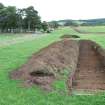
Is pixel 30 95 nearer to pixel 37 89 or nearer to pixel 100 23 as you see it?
pixel 37 89

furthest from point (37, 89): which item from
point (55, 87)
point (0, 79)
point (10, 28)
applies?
point (10, 28)

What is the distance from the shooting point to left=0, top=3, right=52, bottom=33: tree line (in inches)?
4380

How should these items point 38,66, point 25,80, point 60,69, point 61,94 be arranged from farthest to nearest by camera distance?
point 60,69 → point 38,66 → point 25,80 → point 61,94

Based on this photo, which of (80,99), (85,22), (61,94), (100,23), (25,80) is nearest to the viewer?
(80,99)

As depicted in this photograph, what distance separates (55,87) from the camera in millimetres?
12031

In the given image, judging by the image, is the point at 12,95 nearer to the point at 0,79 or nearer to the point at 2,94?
the point at 2,94

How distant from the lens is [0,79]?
1376 cm

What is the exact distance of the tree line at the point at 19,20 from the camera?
4380 inches

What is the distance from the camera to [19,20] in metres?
113

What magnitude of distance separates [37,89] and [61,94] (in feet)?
3.36

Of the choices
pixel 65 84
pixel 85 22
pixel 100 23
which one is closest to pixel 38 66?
pixel 65 84

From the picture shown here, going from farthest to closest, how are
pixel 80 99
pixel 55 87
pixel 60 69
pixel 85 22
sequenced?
pixel 85 22, pixel 60 69, pixel 55 87, pixel 80 99

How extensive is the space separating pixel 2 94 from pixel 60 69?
5482 mm

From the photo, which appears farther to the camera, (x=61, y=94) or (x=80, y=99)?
(x=61, y=94)
